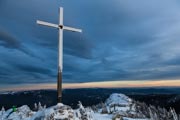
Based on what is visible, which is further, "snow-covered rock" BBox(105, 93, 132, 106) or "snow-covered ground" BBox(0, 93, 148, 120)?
"snow-covered rock" BBox(105, 93, 132, 106)

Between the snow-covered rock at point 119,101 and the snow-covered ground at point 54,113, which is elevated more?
the snow-covered rock at point 119,101

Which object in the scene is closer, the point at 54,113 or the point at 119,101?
the point at 54,113

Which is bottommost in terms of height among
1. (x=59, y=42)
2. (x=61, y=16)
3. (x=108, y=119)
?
(x=108, y=119)

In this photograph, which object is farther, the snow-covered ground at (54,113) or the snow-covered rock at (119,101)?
the snow-covered rock at (119,101)

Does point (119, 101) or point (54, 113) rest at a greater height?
point (119, 101)

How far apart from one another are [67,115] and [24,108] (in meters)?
29.1

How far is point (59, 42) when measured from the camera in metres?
21.6

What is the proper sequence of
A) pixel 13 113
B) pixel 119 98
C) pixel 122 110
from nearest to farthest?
pixel 13 113 < pixel 122 110 < pixel 119 98

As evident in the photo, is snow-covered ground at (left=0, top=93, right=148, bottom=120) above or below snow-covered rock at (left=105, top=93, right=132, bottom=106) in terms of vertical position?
below

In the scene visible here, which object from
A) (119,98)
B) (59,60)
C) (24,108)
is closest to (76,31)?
(59,60)

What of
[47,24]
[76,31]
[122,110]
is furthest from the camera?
[122,110]

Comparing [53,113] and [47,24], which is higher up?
[47,24]

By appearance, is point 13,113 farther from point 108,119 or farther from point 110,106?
point 110,106

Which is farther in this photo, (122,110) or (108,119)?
(122,110)
